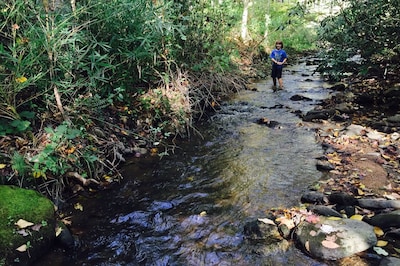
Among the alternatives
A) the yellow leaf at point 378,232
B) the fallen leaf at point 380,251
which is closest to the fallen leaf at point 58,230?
the fallen leaf at point 380,251

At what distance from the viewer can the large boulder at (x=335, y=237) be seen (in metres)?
3.04

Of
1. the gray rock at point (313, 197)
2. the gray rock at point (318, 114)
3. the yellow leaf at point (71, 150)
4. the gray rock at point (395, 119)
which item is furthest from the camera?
the gray rock at point (318, 114)

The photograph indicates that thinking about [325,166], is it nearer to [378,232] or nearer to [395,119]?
[378,232]

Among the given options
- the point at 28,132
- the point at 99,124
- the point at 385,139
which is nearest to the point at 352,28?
the point at 385,139

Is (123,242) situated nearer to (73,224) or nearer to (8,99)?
(73,224)

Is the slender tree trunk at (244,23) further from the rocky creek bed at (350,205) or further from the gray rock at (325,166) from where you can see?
the gray rock at (325,166)

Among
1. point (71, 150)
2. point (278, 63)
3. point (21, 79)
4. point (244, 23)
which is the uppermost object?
point (244, 23)

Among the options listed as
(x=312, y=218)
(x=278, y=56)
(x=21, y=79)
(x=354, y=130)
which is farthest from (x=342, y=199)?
(x=278, y=56)

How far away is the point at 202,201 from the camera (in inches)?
167

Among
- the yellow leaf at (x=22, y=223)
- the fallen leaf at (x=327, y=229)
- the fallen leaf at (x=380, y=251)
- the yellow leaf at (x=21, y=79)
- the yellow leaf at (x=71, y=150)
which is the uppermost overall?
the yellow leaf at (x=21, y=79)

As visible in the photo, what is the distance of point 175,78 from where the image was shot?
23.1ft

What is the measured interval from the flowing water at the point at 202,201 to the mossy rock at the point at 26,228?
0.19m

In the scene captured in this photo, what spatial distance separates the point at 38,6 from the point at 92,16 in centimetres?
79

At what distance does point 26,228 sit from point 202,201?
202cm
